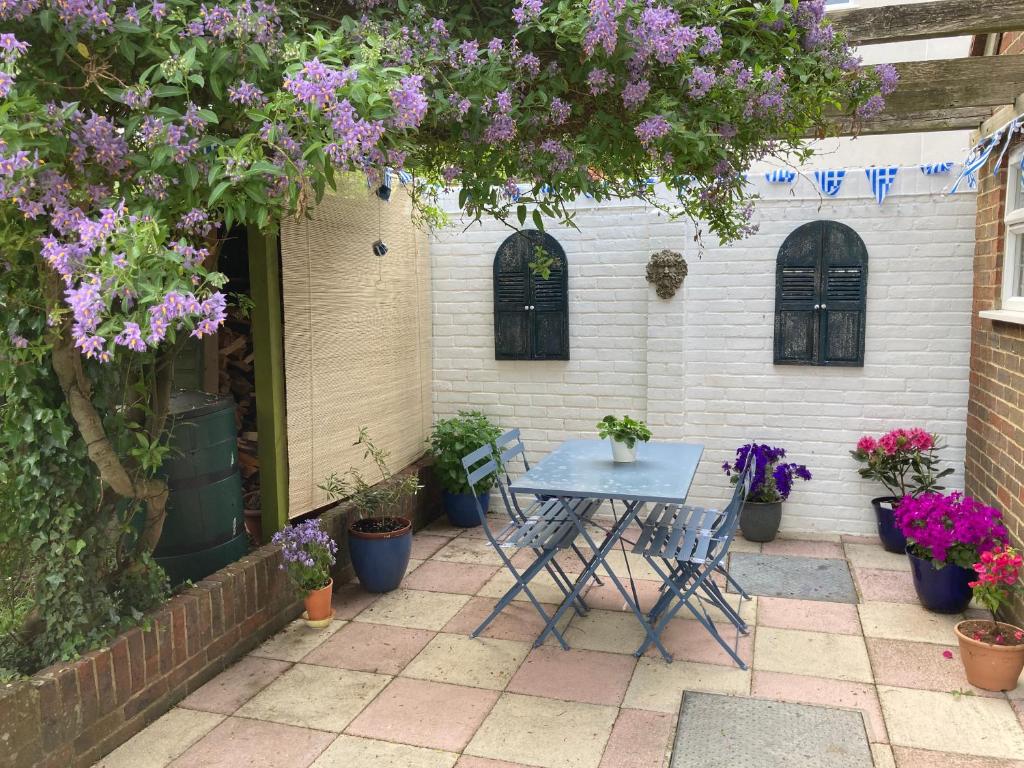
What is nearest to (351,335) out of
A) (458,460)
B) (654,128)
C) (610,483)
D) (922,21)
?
(458,460)

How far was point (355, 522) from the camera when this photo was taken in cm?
448

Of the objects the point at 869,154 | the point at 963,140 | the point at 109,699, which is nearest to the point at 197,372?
the point at 109,699

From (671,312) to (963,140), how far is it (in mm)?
2986

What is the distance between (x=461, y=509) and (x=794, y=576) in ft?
6.95

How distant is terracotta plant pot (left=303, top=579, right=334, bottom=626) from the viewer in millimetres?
3908

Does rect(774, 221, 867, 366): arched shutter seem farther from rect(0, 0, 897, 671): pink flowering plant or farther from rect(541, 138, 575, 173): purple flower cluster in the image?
rect(541, 138, 575, 173): purple flower cluster

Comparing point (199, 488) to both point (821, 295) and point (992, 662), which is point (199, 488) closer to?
point (992, 662)

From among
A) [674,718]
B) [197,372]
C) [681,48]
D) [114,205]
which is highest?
[681,48]

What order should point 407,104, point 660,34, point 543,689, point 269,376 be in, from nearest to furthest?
point 407,104 < point 660,34 < point 543,689 < point 269,376

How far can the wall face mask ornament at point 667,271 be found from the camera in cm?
530

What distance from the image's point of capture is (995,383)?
430cm

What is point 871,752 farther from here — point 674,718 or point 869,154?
point 869,154

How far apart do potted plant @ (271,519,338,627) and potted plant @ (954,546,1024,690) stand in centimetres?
273

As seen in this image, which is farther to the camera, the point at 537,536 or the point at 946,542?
the point at 537,536
